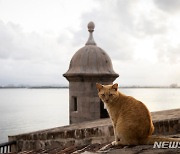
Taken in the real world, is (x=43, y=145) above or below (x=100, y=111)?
below

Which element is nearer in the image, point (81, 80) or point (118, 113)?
point (118, 113)

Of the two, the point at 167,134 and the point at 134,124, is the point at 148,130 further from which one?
the point at 167,134

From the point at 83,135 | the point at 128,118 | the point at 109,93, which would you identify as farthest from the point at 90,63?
the point at 128,118

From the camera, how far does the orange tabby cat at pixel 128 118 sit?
4.06 meters

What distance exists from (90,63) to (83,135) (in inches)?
206

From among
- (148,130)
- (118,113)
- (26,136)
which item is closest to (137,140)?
(148,130)

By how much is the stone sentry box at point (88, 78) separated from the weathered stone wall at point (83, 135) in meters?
3.81

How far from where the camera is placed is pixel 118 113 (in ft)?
14.2

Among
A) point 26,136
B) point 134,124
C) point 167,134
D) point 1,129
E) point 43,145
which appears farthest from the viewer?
point 1,129

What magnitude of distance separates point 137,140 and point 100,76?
24.4ft

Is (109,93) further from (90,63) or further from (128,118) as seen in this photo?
(90,63)

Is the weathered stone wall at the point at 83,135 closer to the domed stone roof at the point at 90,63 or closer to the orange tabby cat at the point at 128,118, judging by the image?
the orange tabby cat at the point at 128,118

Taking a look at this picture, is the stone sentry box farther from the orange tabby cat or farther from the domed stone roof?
the orange tabby cat

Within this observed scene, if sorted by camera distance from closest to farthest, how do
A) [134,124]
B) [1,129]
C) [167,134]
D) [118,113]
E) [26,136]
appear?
[134,124], [118,113], [167,134], [26,136], [1,129]
